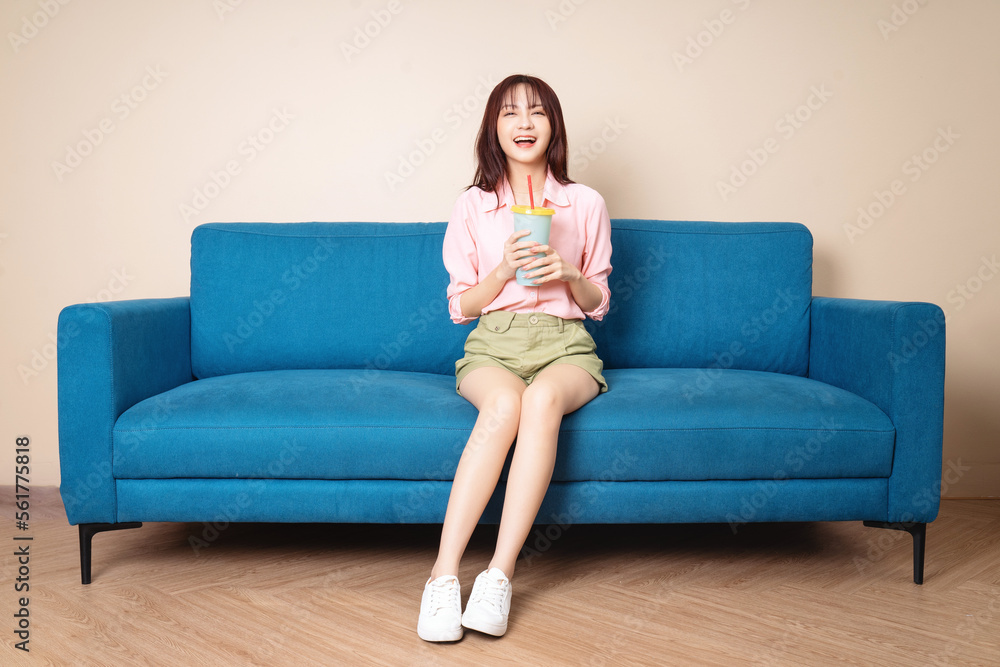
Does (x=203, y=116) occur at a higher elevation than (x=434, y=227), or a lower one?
higher

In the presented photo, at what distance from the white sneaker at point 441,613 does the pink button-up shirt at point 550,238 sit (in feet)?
2.22

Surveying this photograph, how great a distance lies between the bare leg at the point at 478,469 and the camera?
1.42 metres

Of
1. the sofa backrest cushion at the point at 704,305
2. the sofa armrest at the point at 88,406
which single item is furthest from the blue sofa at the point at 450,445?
the sofa backrest cushion at the point at 704,305

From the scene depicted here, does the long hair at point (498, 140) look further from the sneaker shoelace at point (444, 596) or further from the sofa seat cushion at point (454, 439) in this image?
the sneaker shoelace at point (444, 596)

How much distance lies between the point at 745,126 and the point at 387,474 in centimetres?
171

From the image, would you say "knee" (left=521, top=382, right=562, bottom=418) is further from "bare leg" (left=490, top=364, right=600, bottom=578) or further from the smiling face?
the smiling face

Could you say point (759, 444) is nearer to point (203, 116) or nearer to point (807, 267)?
point (807, 267)

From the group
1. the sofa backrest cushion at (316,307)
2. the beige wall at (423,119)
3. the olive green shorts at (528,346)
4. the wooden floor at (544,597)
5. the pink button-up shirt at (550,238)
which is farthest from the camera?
the beige wall at (423,119)

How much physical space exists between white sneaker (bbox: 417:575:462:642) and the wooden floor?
27 mm

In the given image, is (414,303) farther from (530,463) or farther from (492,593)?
(492,593)

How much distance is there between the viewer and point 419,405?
1.66m

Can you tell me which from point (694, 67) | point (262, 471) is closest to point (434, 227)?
point (262, 471)

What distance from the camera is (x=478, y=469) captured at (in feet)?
4.81

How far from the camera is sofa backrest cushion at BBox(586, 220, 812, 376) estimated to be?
2143 millimetres
